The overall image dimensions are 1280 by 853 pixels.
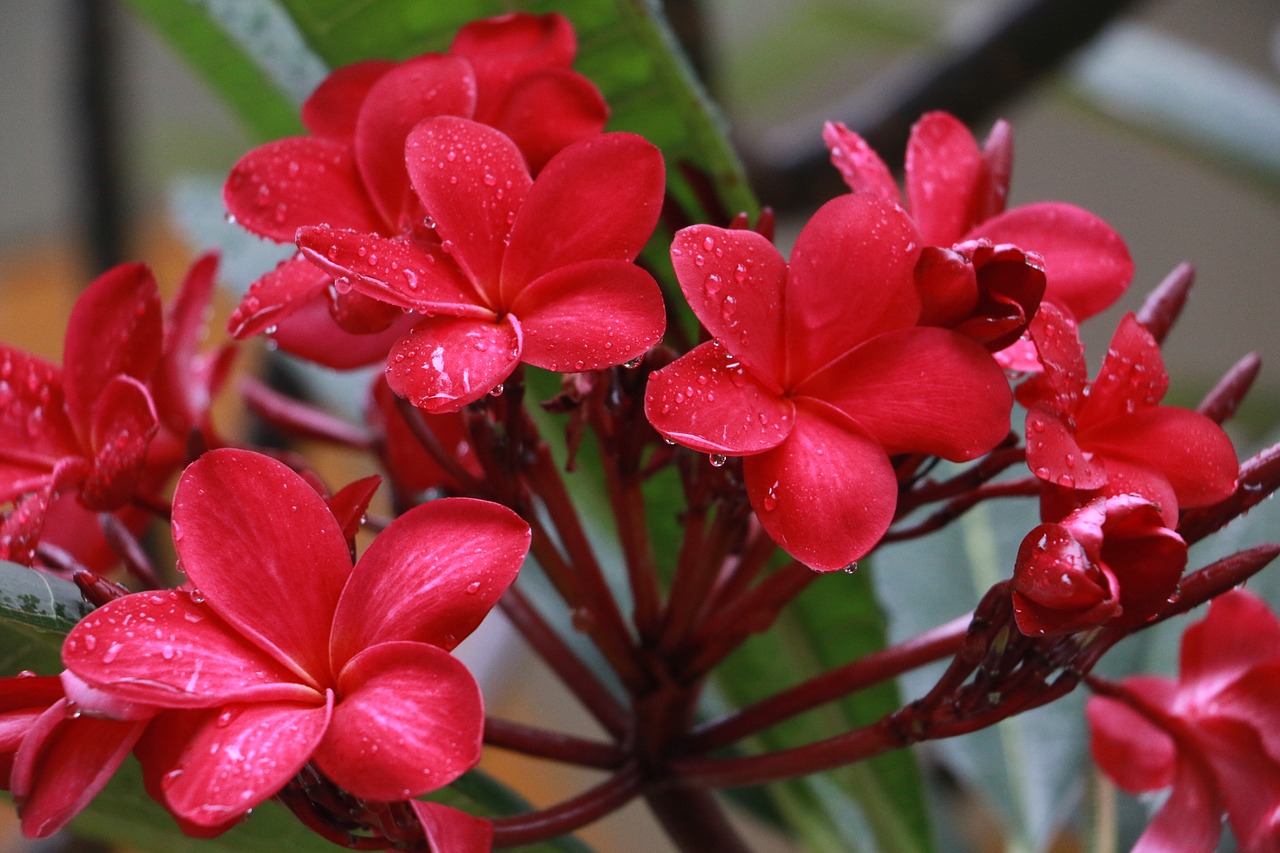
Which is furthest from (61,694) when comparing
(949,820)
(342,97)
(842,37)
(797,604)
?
(842,37)

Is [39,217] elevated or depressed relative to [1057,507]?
depressed

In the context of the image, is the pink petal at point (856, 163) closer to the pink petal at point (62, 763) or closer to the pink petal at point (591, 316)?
the pink petal at point (591, 316)

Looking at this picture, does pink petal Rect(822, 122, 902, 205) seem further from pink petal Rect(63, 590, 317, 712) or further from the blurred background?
the blurred background

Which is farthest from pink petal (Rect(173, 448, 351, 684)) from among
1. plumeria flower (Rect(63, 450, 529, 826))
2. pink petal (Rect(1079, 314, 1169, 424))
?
pink petal (Rect(1079, 314, 1169, 424))

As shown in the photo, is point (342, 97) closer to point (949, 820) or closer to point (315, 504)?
point (315, 504)

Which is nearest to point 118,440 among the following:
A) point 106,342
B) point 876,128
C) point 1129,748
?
point 106,342

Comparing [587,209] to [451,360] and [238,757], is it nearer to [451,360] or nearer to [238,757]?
[451,360]
